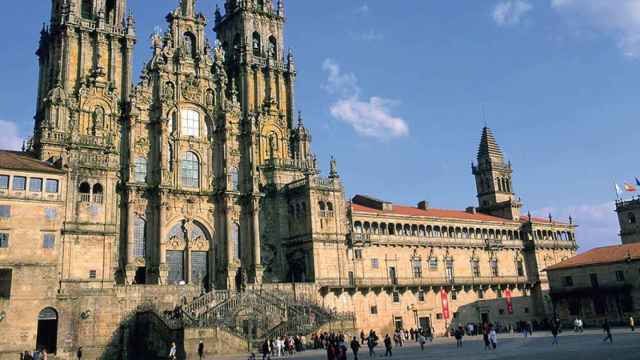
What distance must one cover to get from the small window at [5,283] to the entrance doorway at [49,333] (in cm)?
310

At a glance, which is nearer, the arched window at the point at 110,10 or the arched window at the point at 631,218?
the arched window at the point at 110,10

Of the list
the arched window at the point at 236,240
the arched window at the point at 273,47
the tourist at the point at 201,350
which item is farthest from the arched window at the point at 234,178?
the tourist at the point at 201,350

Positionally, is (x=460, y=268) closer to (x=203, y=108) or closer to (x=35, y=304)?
(x=203, y=108)

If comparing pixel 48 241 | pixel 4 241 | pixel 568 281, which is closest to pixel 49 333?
pixel 48 241

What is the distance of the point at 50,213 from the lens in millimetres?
46188

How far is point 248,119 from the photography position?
65188mm

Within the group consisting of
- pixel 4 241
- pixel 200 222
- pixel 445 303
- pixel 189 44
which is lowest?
pixel 445 303

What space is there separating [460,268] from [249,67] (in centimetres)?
3438

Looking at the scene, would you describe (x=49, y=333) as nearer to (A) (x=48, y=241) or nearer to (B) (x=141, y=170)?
(A) (x=48, y=241)

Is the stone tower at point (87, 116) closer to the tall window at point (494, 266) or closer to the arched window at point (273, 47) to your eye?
the arched window at point (273, 47)

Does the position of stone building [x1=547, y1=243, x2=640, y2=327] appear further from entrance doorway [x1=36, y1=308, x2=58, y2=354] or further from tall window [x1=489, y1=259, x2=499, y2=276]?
entrance doorway [x1=36, y1=308, x2=58, y2=354]

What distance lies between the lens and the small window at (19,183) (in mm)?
45000

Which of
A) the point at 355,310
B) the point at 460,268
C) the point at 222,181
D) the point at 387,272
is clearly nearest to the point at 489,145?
the point at 460,268

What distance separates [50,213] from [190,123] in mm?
19651
